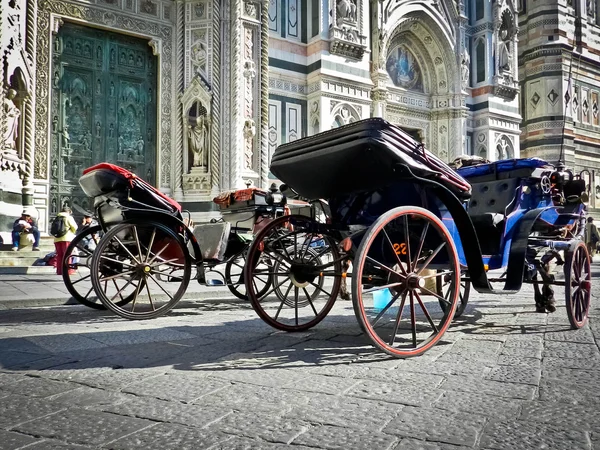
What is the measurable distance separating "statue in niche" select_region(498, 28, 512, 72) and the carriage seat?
1676 cm

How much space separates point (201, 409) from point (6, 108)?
9.64m

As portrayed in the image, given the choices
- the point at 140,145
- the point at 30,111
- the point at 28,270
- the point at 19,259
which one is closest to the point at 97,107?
the point at 140,145

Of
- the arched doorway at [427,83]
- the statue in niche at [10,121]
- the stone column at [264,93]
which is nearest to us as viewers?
the statue in niche at [10,121]

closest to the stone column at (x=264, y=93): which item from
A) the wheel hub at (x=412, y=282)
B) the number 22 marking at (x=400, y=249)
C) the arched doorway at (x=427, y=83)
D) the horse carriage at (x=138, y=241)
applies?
the arched doorway at (x=427, y=83)

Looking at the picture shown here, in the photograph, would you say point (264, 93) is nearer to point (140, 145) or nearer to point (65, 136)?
point (140, 145)

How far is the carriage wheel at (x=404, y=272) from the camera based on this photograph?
2605 mm

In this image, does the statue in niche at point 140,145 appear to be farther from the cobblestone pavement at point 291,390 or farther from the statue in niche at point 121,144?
the cobblestone pavement at point 291,390

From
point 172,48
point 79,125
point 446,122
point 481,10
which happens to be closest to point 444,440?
point 79,125

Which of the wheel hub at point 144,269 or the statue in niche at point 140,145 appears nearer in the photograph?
the wheel hub at point 144,269

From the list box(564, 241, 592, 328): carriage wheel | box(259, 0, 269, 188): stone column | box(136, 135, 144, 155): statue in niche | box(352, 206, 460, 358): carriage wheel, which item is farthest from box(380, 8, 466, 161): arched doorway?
box(352, 206, 460, 358): carriage wheel

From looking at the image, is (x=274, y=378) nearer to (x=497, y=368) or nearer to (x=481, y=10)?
(x=497, y=368)

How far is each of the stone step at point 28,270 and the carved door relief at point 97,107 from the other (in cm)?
281

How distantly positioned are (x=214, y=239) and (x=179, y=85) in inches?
317

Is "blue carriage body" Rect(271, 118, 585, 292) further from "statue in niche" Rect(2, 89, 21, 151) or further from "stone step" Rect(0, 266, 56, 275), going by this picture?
"statue in niche" Rect(2, 89, 21, 151)
